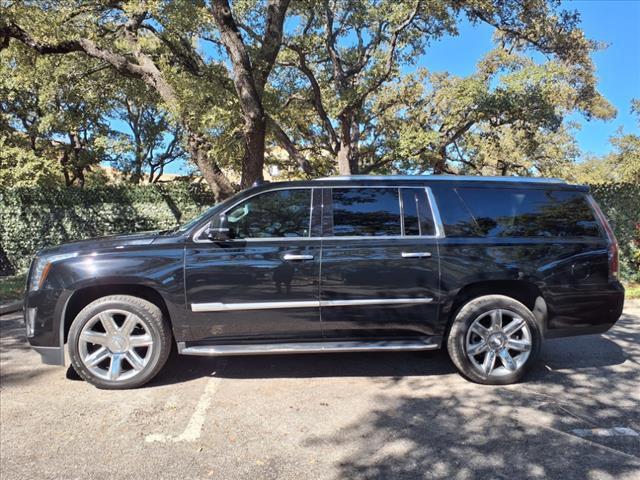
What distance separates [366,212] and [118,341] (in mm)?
2490

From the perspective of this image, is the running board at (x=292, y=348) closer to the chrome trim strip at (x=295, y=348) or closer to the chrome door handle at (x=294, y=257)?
the chrome trim strip at (x=295, y=348)

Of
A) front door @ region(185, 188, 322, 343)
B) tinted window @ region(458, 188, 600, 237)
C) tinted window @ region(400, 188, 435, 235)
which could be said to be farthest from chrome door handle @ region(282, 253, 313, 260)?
tinted window @ region(458, 188, 600, 237)

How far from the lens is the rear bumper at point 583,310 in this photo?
14.0 feet

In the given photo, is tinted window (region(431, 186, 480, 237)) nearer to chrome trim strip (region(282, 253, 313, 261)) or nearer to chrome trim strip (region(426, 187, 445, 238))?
chrome trim strip (region(426, 187, 445, 238))

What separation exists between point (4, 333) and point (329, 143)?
13926 mm

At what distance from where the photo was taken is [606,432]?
3.32 metres

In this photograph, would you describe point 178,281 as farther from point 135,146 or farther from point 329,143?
point 135,146

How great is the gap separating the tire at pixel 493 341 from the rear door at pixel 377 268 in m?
0.30

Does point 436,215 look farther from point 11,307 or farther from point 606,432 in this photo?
point 11,307

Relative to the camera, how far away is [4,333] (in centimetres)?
622

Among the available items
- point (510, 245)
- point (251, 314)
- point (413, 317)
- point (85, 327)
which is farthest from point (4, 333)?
point (510, 245)

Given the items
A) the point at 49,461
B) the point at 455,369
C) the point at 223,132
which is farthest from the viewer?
the point at 223,132

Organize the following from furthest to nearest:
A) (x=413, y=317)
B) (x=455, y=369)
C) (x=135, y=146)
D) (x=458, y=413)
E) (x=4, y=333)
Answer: (x=135, y=146) → (x=4, y=333) → (x=455, y=369) → (x=413, y=317) → (x=458, y=413)

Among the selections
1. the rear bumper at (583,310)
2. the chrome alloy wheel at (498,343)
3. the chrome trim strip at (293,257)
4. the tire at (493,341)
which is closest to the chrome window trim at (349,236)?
the chrome trim strip at (293,257)
